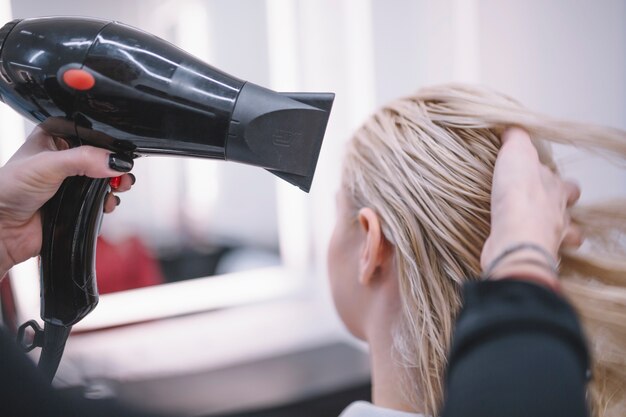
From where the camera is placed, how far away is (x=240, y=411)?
133 cm

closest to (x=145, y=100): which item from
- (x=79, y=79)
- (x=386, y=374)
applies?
(x=79, y=79)

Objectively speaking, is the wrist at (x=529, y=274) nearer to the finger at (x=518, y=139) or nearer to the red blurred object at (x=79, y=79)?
the finger at (x=518, y=139)

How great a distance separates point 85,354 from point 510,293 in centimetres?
127

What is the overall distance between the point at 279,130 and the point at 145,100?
0.15 m

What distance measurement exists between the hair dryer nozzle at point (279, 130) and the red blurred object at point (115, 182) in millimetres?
192

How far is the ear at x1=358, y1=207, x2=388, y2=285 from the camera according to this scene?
0.81 metres

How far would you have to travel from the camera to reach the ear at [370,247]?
808 millimetres

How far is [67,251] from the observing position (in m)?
0.70

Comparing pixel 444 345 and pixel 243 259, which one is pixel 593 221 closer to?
pixel 444 345

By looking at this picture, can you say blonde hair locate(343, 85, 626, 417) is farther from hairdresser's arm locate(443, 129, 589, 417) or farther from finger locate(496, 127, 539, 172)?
hairdresser's arm locate(443, 129, 589, 417)

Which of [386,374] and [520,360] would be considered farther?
[386,374]

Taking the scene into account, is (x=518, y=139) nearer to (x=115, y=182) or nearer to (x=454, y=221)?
(x=454, y=221)

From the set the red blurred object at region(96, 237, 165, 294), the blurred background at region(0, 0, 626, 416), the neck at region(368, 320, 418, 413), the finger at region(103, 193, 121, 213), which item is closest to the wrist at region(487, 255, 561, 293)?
the neck at region(368, 320, 418, 413)

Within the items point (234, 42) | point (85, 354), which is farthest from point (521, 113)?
point (85, 354)
